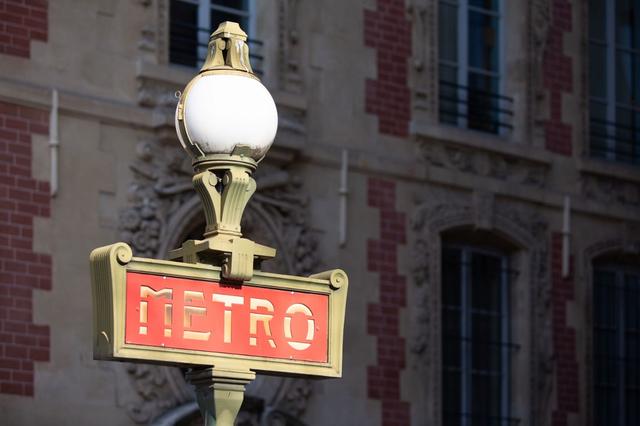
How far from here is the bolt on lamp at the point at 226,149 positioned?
5141 millimetres

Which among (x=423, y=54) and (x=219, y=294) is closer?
(x=219, y=294)

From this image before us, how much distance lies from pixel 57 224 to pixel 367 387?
3.02 metres

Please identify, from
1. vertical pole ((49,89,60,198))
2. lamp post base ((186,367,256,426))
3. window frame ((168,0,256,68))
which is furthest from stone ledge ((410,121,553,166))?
lamp post base ((186,367,256,426))

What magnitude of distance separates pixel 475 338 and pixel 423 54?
2.35 meters

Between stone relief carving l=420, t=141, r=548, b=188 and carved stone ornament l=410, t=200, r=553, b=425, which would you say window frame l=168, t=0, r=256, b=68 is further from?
carved stone ornament l=410, t=200, r=553, b=425

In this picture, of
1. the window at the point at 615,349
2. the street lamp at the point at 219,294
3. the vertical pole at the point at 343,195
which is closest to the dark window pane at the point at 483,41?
the vertical pole at the point at 343,195

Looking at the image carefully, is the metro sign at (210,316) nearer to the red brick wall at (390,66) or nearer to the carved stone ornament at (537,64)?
the red brick wall at (390,66)

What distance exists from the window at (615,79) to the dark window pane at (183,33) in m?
4.40

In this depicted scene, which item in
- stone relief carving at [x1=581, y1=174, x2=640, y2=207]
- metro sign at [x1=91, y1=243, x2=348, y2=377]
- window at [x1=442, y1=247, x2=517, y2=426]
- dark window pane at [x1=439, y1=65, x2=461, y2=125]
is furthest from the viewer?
stone relief carving at [x1=581, y1=174, x2=640, y2=207]

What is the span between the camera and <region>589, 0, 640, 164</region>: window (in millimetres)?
16453

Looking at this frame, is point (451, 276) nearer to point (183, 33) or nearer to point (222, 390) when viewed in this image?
point (183, 33)

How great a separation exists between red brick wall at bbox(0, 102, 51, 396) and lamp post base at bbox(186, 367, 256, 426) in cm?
681

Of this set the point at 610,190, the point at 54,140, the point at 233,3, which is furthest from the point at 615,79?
the point at 54,140

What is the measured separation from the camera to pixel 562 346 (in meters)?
15.5
